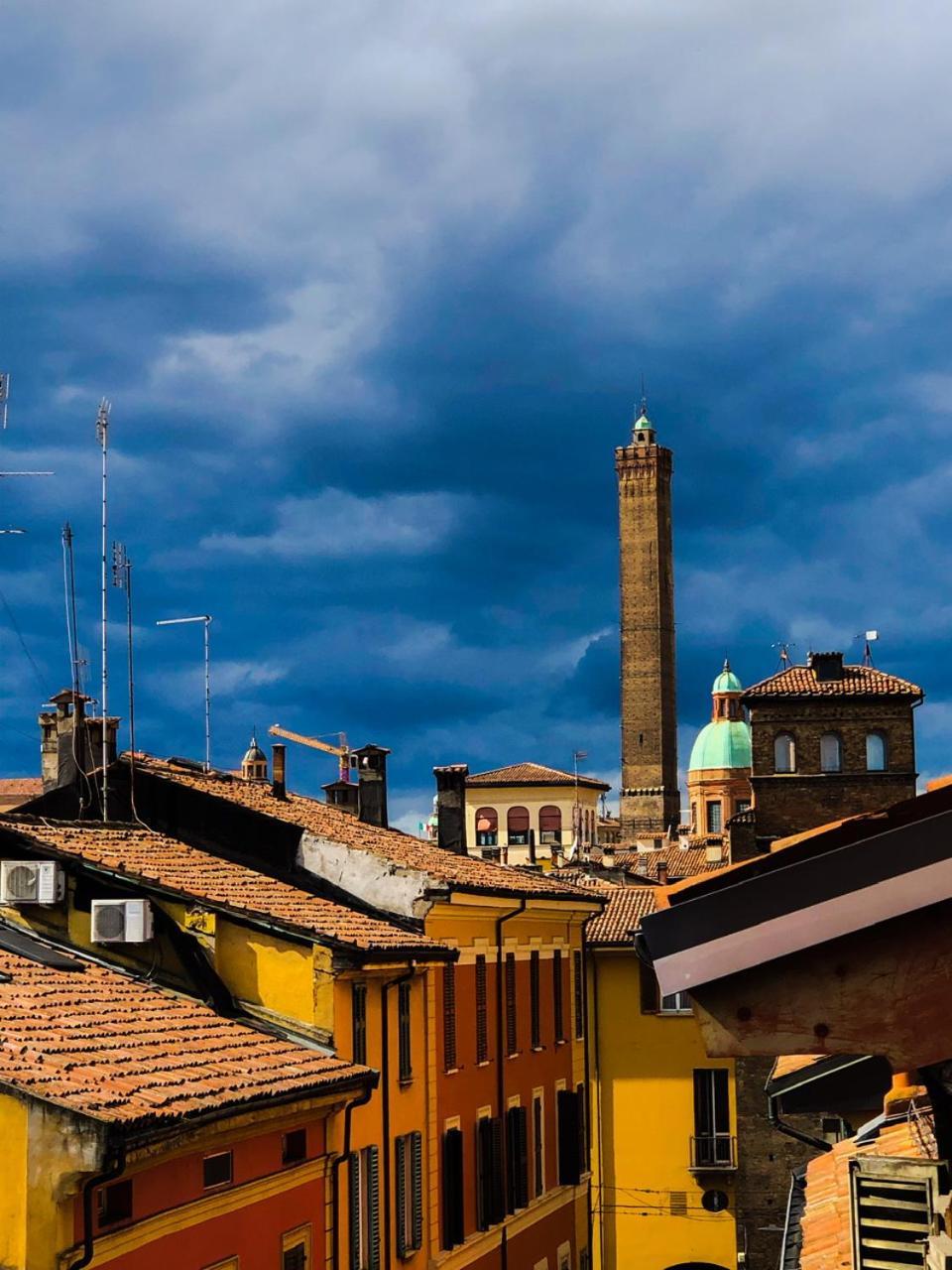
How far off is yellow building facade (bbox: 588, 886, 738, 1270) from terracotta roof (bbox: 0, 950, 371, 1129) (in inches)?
910

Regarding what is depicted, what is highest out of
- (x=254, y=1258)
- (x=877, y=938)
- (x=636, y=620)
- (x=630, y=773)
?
(x=636, y=620)

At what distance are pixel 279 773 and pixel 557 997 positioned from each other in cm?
767

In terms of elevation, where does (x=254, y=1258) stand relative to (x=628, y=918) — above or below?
below

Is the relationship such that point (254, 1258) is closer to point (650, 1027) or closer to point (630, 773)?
point (650, 1027)

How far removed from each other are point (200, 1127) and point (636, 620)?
5501 inches

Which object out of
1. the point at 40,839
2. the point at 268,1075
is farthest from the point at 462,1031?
the point at 268,1075

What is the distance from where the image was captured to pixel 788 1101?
12.4 m

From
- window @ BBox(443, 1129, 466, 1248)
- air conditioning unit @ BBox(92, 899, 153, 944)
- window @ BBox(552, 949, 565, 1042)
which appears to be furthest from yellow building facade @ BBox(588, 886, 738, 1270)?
air conditioning unit @ BBox(92, 899, 153, 944)

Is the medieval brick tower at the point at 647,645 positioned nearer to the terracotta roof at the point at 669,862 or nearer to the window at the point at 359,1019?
the terracotta roof at the point at 669,862

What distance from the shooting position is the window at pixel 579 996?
3734cm

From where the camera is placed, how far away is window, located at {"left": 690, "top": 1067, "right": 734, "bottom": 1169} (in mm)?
41375

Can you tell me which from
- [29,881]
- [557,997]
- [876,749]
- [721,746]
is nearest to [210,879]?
[29,881]

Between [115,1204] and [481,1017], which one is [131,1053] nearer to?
[115,1204]

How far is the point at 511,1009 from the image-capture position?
31.4m
